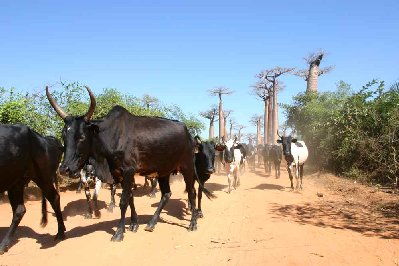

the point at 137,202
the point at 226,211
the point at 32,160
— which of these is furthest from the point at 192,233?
the point at 137,202

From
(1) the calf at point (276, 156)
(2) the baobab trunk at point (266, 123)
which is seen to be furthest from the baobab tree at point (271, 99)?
(1) the calf at point (276, 156)

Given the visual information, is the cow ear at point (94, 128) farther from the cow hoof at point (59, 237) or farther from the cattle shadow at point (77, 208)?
the cattle shadow at point (77, 208)

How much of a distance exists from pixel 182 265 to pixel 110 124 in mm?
2826

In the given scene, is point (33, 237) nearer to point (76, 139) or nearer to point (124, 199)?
point (124, 199)

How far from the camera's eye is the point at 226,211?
9.59 m

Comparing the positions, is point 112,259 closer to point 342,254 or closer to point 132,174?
point 132,174

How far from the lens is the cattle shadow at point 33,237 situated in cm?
618

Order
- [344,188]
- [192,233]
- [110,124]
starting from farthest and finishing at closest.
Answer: [344,188] < [192,233] < [110,124]

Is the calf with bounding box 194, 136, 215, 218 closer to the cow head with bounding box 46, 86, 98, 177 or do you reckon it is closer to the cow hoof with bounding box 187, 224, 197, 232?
the cow hoof with bounding box 187, 224, 197, 232

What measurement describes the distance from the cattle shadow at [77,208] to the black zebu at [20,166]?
2285 millimetres

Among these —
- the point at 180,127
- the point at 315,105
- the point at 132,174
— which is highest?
the point at 315,105

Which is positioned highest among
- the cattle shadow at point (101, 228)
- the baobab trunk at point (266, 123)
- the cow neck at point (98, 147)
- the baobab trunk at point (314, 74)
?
the baobab trunk at point (314, 74)

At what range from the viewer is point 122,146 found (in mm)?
6414

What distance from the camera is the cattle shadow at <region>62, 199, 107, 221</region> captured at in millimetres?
9050
